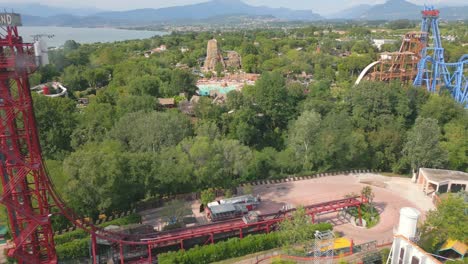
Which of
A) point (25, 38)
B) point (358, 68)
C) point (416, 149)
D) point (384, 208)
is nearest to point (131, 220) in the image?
point (25, 38)

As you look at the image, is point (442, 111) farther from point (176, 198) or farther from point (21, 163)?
point (21, 163)

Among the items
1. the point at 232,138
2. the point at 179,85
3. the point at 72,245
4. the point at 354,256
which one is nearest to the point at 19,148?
the point at 72,245

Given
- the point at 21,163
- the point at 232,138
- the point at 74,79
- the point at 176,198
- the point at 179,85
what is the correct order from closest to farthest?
the point at 21,163 < the point at 176,198 < the point at 232,138 < the point at 179,85 < the point at 74,79

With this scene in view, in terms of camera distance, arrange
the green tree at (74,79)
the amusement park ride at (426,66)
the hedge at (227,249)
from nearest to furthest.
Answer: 1. the hedge at (227,249)
2. the amusement park ride at (426,66)
3. the green tree at (74,79)

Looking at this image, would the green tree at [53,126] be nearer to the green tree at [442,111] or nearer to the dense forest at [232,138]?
the dense forest at [232,138]

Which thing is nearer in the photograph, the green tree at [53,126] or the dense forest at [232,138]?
the dense forest at [232,138]

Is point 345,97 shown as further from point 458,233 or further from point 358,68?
point 358,68

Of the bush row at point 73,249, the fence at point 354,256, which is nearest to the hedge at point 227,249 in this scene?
the fence at point 354,256

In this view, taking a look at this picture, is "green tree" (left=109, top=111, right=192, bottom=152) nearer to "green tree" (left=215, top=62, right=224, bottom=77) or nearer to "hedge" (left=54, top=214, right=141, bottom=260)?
"hedge" (left=54, top=214, right=141, bottom=260)
